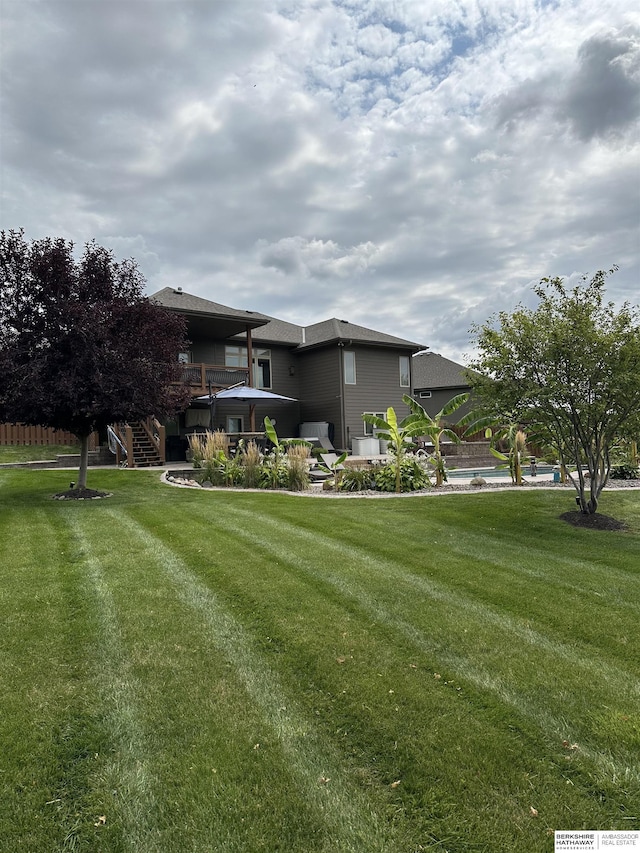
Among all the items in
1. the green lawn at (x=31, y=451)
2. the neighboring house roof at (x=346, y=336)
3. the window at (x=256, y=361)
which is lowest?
the green lawn at (x=31, y=451)

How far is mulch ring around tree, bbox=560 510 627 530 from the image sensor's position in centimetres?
737

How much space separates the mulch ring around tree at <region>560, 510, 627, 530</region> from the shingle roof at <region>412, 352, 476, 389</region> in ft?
73.9

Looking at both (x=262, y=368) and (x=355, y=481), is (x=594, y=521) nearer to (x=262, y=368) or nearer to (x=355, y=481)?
(x=355, y=481)

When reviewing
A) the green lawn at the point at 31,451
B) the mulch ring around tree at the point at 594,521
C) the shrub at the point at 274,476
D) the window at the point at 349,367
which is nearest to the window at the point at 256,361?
the window at the point at 349,367

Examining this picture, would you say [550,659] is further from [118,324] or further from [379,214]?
[379,214]

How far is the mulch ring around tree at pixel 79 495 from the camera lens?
9.62 m

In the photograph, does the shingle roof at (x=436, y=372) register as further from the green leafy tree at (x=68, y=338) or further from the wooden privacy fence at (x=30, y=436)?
the green leafy tree at (x=68, y=338)

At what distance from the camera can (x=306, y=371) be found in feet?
79.7

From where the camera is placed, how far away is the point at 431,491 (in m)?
10.8

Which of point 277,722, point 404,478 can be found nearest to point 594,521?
point 404,478

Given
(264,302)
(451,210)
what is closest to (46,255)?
(451,210)

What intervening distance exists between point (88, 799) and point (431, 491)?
9359 mm

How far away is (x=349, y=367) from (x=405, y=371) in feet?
12.1

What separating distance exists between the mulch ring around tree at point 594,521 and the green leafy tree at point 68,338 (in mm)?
7669
